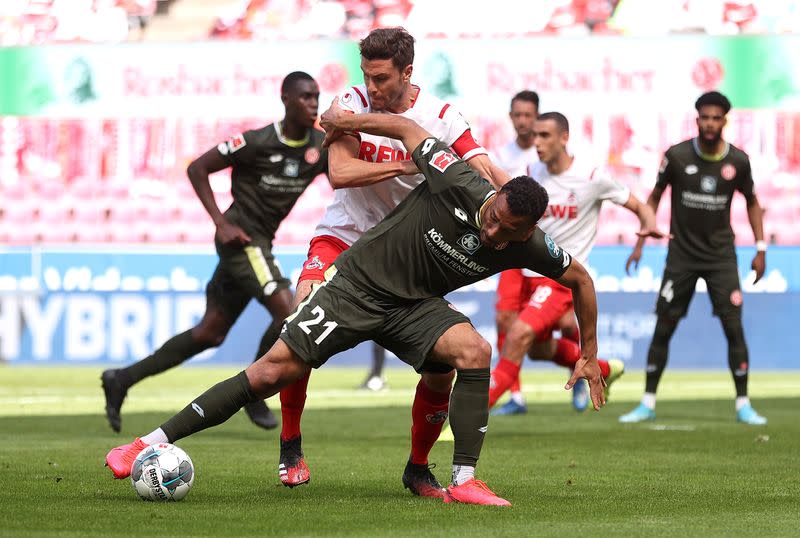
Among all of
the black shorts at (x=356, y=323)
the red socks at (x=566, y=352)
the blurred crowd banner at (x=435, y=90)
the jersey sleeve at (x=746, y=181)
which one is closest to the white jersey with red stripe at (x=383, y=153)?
the black shorts at (x=356, y=323)

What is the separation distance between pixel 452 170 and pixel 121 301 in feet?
43.8

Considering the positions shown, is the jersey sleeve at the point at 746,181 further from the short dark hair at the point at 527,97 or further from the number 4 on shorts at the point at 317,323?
the number 4 on shorts at the point at 317,323

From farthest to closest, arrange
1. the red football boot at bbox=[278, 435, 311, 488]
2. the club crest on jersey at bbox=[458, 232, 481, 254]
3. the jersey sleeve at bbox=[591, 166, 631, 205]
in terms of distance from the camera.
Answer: the jersey sleeve at bbox=[591, 166, 631, 205]
the red football boot at bbox=[278, 435, 311, 488]
the club crest on jersey at bbox=[458, 232, 481, 254]

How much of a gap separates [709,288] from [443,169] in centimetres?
634

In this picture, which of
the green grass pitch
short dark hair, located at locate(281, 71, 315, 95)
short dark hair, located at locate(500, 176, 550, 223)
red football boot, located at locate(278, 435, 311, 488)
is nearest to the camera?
the green grass pitch

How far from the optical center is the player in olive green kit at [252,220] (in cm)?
1023

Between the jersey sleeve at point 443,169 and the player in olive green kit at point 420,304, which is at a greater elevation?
the jersey sleeve at point 443,169

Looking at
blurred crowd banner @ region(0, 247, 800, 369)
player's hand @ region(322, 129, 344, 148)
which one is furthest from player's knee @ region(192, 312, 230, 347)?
blurred crowd banner @ region(0, 247, 800, 369)

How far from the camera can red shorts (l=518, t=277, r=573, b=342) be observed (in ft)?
35.0

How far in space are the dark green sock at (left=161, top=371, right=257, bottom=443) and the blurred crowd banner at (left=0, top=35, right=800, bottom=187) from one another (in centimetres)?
1796

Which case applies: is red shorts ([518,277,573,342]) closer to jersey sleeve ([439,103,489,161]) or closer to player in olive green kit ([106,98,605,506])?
jersey sleeve ([439,103,489,161])

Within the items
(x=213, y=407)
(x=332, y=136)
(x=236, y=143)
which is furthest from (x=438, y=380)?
(x=236, y=143)

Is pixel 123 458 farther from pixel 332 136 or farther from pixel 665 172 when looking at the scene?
pixel 665 172

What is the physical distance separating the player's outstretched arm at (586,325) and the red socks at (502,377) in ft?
12.1
